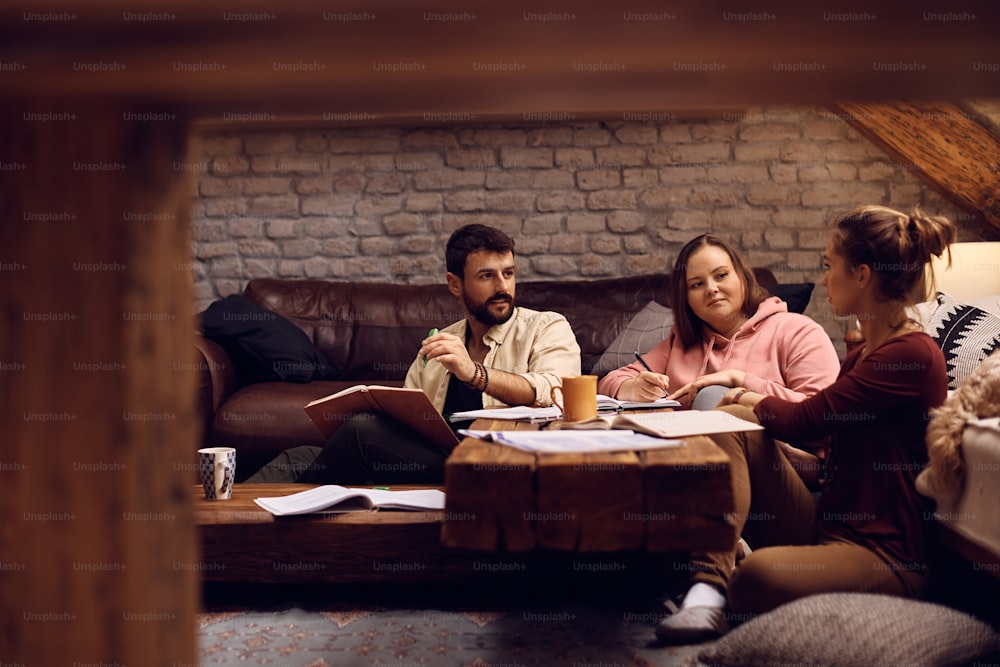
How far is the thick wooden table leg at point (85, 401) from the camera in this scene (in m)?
0.42

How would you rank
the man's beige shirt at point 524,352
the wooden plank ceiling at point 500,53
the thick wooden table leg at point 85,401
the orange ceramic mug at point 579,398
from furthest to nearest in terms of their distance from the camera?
the man's beige shirt at point 524,352
the orange ceramic mug at point 579,398
the thick wooden table leg at point 85,401
the wooden plank ceiling at point 500,53

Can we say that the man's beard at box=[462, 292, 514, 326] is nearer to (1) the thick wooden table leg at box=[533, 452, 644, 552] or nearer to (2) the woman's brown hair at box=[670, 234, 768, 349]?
(2) the woman's brown hair at box=[670, 234, 768, 349]

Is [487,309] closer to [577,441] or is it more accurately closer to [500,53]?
[577,441]

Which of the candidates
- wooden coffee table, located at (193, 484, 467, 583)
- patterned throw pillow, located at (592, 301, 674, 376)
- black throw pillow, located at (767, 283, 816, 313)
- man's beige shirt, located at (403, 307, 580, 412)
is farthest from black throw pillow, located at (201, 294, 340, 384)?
black throw pillow, located at (767, 283, 816, 313)

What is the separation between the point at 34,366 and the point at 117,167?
12cm

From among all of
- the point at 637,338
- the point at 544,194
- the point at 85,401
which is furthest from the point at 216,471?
the point at 544,194

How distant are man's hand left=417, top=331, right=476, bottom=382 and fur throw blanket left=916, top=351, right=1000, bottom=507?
112cm

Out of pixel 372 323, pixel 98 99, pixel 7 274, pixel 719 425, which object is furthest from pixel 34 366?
pixel 372 323

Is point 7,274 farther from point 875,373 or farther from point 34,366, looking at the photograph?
point 875,373

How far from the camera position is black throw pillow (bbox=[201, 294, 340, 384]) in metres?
3.16

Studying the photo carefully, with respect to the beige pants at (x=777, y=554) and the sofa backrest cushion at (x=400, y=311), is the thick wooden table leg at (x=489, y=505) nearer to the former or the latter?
the beige pants at (x=777, y=554)

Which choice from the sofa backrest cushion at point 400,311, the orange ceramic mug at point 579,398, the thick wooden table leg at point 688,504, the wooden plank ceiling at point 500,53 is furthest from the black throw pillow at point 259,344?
the wooden plank ceiling at point 500,53

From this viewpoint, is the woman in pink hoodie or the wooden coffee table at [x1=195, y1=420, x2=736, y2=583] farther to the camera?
the woman in pink hoodie

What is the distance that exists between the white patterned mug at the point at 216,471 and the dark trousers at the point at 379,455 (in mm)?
291
